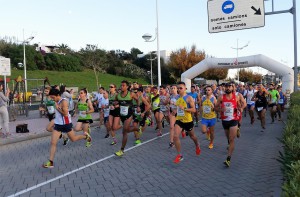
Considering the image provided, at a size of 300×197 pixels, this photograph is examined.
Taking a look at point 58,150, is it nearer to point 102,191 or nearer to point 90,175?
point 90,175

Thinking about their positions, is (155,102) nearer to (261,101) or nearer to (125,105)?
(125,105)

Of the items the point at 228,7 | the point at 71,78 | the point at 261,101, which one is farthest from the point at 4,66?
the point at 71,78

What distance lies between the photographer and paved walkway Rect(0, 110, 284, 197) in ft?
18.1

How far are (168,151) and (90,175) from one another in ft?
9.11

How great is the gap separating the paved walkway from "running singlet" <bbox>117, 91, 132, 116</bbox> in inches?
42.5

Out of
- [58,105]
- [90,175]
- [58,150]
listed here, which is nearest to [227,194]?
[90,175]

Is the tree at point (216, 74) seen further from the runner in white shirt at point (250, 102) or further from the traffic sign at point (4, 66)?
the traffic sign at point (4, 66)

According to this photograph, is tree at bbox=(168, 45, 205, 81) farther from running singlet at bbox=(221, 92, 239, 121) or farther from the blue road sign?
running singlet at bbox=(221, 92, 239, 121)

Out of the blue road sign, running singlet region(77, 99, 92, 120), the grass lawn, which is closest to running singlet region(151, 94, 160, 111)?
running singlet region(77, 99, 92, 120)

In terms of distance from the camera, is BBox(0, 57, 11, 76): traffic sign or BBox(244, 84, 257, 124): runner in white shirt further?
BBox(0, 57, 11, 76): traffic sign

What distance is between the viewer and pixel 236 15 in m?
15.8

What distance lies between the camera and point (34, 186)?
A: 5.89 m

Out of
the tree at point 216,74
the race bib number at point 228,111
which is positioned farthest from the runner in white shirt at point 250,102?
the tree at point 216,74

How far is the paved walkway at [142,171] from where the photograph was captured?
5508 mm
